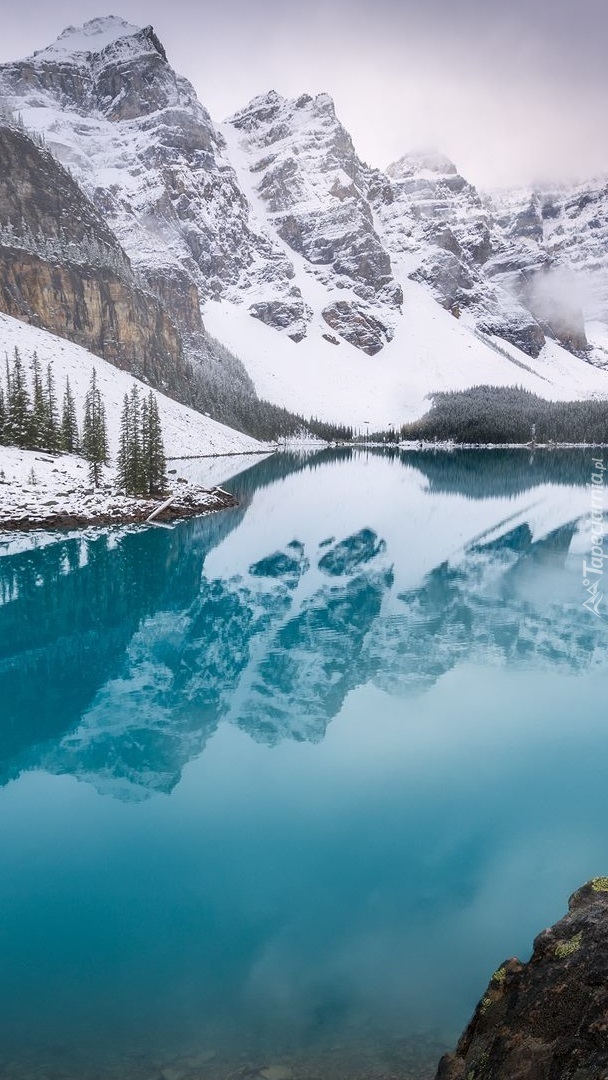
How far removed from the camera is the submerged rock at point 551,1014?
4492mm

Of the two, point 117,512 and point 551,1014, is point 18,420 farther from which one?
point 551,1014

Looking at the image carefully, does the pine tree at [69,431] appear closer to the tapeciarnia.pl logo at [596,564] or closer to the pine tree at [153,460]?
the pine tree at [153,460]

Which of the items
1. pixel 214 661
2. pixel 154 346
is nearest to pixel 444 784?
pixel 214 661

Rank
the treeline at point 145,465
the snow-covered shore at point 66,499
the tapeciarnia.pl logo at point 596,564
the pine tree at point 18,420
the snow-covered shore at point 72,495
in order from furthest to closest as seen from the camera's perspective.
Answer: the pine tree at point 18,420
the treeline at point 145,465
the snow-covered shore at point 72,495
the snow-covered shore at point 66,499
the tapeciarnia.pl logo at point 596,564

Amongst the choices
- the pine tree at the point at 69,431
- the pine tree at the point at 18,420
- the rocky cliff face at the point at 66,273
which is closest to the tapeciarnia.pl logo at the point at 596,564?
the pine tree at the point at 18,420

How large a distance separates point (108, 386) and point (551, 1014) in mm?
117789

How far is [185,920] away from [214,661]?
42.6ft

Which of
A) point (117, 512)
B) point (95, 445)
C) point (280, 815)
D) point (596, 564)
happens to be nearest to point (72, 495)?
point (117, 512)

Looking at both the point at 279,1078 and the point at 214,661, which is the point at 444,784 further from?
the point at 214,661

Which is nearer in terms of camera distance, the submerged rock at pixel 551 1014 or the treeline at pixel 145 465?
the submerged rock at pixel 551 1014

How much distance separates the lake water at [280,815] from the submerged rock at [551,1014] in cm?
246

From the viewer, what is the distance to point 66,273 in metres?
137

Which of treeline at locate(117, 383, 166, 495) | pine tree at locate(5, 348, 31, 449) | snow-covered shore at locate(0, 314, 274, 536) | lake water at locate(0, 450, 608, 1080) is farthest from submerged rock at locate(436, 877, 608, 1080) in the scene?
pine tree at locate(5, 348, 31, 449)

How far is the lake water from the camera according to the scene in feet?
27.3
